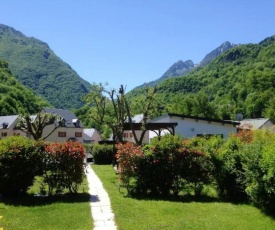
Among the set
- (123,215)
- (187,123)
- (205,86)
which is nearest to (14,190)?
(123,215)

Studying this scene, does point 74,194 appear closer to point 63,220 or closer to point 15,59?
point 63,220

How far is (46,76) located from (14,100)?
180ft

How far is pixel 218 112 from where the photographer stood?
3029 inches

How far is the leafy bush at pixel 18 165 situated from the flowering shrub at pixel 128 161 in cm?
299

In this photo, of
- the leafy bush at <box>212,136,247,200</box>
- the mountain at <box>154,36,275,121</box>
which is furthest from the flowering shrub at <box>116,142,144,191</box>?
the mountain at <box>154,36,275,121</box>

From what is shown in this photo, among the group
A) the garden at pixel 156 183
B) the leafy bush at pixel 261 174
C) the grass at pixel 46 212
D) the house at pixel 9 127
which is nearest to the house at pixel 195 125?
the garden at pixel 156 183

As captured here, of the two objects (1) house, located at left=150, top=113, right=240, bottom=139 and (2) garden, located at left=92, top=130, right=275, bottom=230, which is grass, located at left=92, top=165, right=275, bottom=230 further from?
(1) house, located at left=150, top=113, right=240, bottom=139

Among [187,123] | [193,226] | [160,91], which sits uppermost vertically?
[160,91]

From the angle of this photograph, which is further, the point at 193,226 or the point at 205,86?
the point at 205,86

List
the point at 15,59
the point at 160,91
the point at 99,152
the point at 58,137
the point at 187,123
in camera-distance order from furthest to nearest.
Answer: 1. the point at 15,59
2. the point at 160,91
3. the point at 58,137
4. the point at 99,152
5. the point at 187,123

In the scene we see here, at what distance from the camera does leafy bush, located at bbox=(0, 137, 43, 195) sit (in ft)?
38.3

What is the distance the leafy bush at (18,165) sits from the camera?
38.3 ft

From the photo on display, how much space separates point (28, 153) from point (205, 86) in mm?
97251

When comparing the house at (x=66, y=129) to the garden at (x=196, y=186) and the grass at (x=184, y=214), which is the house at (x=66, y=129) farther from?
the grass at (x=184, y=214)
